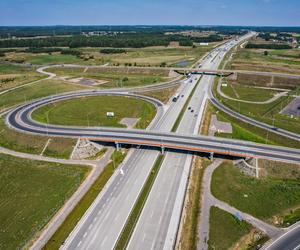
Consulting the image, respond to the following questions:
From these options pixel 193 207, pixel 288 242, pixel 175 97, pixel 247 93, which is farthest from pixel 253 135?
pixel 247 93

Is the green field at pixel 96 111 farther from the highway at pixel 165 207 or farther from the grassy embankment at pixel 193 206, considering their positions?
the grassy embankment at pixel 193 206

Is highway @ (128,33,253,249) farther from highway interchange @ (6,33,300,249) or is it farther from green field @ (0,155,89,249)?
green field @ (0,155,89,249)

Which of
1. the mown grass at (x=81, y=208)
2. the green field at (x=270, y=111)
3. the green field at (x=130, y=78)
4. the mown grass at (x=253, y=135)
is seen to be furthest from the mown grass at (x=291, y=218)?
the green field at (x=130, y=78)

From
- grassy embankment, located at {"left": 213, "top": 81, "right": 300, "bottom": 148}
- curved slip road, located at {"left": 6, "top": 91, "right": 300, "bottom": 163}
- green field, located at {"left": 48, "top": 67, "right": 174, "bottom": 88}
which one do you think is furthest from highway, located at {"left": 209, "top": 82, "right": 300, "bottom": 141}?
green field, located at {"left": 48, "top": 67, "right": 174, "bottom": 88}

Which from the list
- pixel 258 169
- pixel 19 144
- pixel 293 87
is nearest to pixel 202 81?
pixel 293 87

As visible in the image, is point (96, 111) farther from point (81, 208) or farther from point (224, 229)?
point (224, 229)

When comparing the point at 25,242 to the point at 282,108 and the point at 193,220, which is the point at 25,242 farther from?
the point at 282,108
